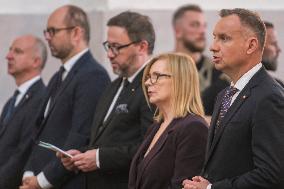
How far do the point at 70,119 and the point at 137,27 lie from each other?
81cm

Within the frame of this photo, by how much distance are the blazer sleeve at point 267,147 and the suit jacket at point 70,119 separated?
2.12 metres

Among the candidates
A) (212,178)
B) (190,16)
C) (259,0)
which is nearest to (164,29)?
(190,16)

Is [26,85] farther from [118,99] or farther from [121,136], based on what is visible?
[121,136]

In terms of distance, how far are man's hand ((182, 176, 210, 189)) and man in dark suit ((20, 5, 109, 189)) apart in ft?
5.87

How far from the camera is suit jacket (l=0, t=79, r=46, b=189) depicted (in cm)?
719

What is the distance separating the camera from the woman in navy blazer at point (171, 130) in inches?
212

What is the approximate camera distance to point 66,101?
680 centimetres

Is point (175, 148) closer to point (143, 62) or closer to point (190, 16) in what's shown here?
point (143, 62)

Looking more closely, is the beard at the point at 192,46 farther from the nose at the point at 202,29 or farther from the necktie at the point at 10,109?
the necktie at the point at 10,109

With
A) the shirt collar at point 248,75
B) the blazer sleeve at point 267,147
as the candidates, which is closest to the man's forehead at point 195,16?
the shirt collar at point 248,75

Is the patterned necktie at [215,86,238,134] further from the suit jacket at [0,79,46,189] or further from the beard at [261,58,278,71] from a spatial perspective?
the suit jacket at [0,79,46,189]

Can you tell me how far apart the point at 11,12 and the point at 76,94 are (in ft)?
8.88

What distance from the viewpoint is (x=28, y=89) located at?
7.75 meters

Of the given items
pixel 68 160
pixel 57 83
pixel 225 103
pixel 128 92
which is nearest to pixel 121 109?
pixel 128 92
